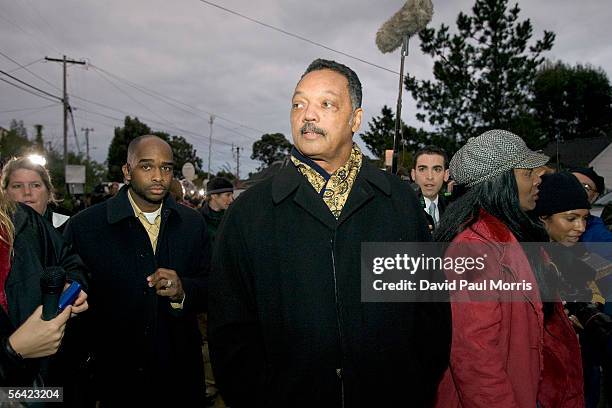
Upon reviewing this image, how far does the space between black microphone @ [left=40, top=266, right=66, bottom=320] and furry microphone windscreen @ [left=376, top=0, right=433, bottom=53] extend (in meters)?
8.01

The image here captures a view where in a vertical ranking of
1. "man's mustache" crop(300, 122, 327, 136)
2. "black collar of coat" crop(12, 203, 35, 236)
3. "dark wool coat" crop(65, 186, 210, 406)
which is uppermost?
"man's mustache" crop(300, 122, 327, 136)

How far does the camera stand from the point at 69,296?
1.91 metres

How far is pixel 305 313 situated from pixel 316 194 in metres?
0.52

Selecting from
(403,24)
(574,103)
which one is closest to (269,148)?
(574,103)

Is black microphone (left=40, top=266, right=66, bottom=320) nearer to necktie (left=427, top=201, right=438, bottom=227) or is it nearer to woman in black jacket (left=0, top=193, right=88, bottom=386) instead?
woman in black jacket (left=0, top=193, right=88, bottom=386)

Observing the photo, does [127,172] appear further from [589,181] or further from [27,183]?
[589,181]

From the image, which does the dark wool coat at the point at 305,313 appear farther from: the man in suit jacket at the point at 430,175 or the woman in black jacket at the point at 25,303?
the man in suit jacket at the point at 430,175

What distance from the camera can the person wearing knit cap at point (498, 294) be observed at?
7.02ft

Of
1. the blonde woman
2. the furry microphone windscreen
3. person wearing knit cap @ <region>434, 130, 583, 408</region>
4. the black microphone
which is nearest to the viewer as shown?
the black microphone

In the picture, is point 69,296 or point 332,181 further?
point 332,181

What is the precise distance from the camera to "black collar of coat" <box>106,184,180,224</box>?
3.11m

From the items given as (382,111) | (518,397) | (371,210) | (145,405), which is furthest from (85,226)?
(382,111)

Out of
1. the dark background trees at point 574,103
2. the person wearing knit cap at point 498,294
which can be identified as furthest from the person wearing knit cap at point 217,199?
the dark background trees at point 574,103

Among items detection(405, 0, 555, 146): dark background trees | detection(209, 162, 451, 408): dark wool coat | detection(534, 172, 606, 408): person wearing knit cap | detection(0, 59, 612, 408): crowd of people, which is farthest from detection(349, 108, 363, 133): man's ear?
detection(405, 0, 555, 146): dark background trees
